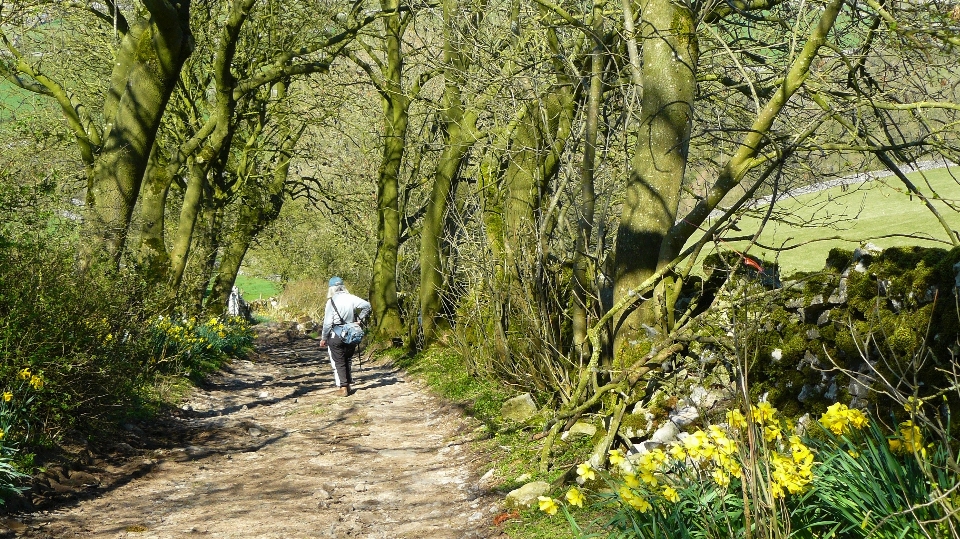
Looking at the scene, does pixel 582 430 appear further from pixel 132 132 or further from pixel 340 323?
pixel 340 323

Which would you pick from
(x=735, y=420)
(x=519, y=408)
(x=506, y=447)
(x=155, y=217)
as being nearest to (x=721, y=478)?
(x=735, y=420)

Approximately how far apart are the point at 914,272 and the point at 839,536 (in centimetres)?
200

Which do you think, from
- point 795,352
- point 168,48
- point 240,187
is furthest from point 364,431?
point 240,187

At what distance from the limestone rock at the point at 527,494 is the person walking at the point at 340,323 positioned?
7.32 m

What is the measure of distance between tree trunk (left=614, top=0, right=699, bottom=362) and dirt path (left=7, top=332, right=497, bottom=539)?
2209 millimetres

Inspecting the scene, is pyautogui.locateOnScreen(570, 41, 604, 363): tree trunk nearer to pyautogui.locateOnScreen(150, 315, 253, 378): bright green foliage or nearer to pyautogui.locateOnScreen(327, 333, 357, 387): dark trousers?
pyautogui.locateOnScreen(327, 333, 357, 387): dark trousers

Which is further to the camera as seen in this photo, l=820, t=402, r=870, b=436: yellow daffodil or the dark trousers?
the dark trousers

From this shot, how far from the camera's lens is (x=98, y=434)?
848 centimetres

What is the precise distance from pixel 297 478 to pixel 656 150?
14.4ft

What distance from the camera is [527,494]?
6.29 m

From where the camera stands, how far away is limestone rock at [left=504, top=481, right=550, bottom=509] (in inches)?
246

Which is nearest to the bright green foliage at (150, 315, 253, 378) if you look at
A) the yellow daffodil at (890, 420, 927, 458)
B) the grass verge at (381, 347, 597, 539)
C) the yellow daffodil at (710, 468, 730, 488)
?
the grass verge at (381, 347, 597, 539)

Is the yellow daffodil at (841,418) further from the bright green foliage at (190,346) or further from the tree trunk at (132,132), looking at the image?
the bright green foliage at (190,346)

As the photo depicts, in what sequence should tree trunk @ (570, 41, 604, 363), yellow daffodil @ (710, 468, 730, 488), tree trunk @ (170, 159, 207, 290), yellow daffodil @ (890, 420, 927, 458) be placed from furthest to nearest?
tree trunk @ (170, 159, 207, 290), tree trunk @ (570, 41, 604, 363), yellow daffodil @ (710, 468, 730, 488), yellow daffodil @ (890, 420, 927, 458)
